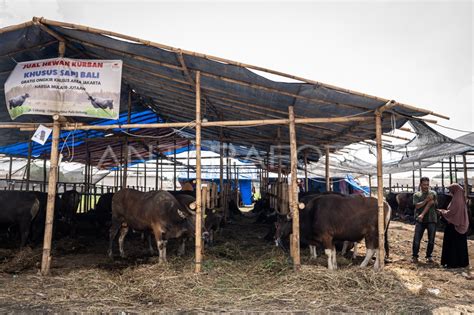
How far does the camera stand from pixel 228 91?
7.61 metres

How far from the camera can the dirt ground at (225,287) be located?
4.96 meters

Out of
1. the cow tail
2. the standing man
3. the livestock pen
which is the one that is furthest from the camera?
the cow tail

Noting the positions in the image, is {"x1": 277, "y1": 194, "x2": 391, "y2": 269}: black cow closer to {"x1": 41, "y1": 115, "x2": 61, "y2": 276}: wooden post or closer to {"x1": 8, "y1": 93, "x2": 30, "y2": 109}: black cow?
{"x1": 41, "y1": 115, "x2": 61, "y2": 276}: wooden post

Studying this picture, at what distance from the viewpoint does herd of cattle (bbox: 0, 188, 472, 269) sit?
743 cm

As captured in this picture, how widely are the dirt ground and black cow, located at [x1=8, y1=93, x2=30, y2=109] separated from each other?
3.40 meters

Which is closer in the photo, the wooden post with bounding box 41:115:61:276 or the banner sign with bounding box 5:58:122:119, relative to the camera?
the wooden post with bounding box 41:115:61:276

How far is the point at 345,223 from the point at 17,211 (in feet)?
28.1

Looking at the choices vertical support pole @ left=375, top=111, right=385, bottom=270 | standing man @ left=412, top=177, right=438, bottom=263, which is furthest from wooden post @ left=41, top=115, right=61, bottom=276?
standing man @ left=412, top=177, right=438, bottom=263

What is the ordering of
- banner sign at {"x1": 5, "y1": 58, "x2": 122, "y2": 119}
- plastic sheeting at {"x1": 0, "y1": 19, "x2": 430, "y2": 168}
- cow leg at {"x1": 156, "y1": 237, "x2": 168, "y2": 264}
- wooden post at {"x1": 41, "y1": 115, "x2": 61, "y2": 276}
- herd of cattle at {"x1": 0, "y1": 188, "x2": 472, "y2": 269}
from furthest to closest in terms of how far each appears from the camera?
herd of cattle at {"x1": 0, "y1": 188, "x2": 472, "y2": 269}
cow leg at {"x1": 156, "y1": 237, "x2": 168, "y2": 264}
banner sign at {"x1": 5, "y1": 58, "x2": 122, "y2": 119}
wooden post at {"x1": 41, "y1": 115, "x2": 61, "y2": 276}
plastic sheeting at {"x1": 0, "y1": 19, "x2": 430, "y2": 168}

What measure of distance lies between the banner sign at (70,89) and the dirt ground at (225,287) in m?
3.25

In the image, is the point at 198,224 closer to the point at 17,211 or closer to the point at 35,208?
the point at 35,208

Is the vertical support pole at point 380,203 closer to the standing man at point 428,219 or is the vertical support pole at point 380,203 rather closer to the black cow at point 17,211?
the standing man at point 428,219

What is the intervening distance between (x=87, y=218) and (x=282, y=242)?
296 inches

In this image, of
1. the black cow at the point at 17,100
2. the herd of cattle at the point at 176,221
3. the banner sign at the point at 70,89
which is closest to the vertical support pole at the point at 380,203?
the herd of cattle at the point at 176,221
